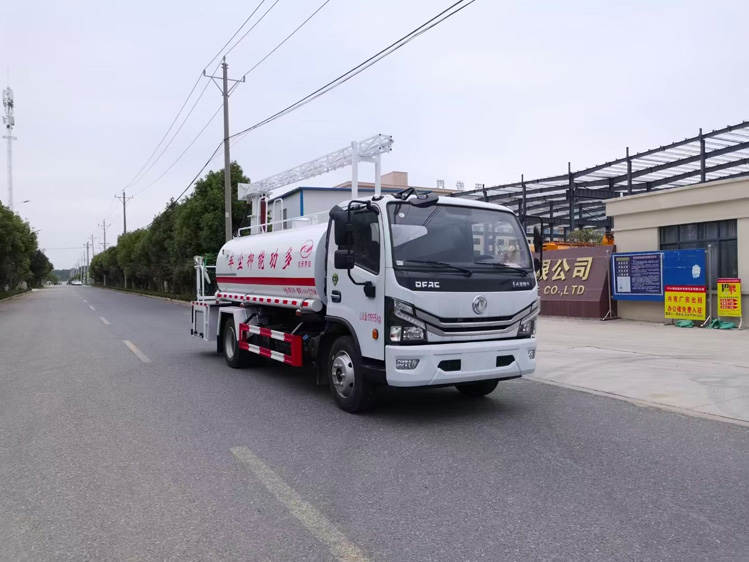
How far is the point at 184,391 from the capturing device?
26.7ft

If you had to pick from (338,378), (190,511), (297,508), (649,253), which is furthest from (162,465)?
(649,253)

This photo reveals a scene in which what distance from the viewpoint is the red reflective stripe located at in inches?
304

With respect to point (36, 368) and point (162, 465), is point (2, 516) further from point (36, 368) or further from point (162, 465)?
point (36, 368)

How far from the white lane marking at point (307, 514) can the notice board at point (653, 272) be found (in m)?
14.3

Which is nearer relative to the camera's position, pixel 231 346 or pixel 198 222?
pixel 231 346

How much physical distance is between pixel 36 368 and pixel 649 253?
15291mm

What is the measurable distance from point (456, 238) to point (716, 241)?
493 inches

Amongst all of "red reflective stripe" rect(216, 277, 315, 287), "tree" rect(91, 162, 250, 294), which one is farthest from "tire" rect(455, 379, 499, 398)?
"tree" rect(91, 162, 250, 294)

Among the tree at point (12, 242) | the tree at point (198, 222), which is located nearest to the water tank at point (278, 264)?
the tree at point (198, 222)

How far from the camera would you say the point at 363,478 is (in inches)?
184

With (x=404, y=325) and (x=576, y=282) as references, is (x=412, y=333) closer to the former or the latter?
(x=404, y=325)

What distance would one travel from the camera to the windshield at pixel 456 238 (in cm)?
625

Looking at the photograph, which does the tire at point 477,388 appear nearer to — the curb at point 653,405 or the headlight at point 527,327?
the headlight at point 527,327

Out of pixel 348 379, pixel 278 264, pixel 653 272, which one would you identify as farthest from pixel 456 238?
pixel 653 272
